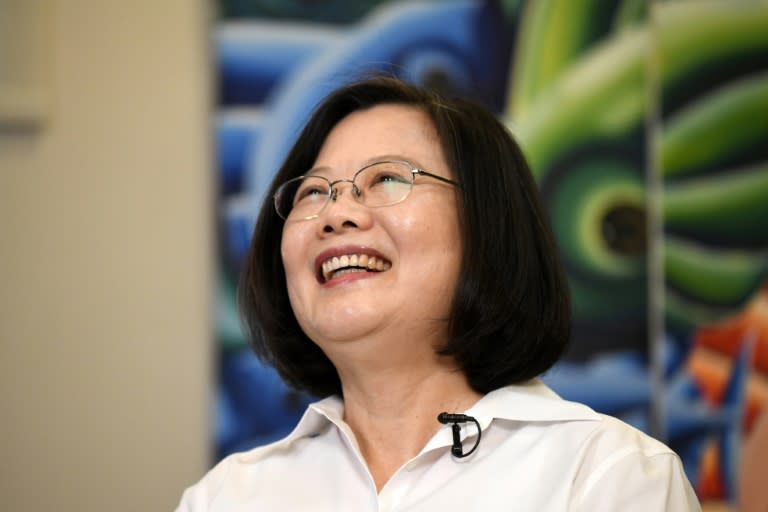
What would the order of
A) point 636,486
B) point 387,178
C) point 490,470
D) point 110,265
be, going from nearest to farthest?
point 636,486 → point 490,470 → point 387,178 → point 110,265

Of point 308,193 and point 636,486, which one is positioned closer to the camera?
point 636,486

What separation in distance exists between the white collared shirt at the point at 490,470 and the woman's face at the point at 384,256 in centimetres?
17

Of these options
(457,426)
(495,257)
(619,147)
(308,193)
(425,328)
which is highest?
(619,147)

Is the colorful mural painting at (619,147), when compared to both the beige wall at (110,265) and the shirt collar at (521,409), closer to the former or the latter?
the beige wall at (110,265)

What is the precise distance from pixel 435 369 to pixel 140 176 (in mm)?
1255

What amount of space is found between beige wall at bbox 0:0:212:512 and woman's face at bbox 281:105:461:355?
1.00 metres

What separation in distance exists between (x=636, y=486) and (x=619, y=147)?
1.45 metres

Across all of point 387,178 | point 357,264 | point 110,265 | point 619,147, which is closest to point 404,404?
point 357,264

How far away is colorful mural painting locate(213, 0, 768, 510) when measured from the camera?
7.39 feet

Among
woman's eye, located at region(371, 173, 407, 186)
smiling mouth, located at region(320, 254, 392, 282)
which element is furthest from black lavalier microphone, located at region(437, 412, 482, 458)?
woman's eye, located at region(371, 173, 407, 186)

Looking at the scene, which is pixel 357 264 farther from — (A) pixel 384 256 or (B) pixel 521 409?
(B) pixel 521 409

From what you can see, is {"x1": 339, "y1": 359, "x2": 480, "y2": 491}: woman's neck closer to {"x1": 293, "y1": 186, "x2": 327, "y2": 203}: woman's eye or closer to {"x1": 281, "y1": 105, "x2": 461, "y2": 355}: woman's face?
{"x1": 281, "y1": 105, "x2": 461, "y2": 355}: woman's face

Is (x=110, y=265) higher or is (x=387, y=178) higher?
(x=387, y=178)

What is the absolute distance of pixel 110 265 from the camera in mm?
2217
